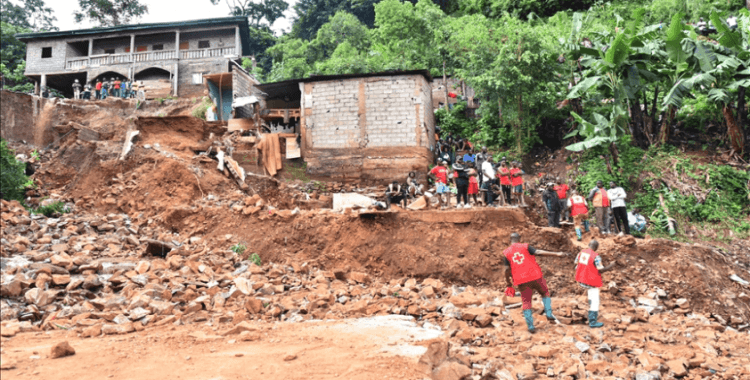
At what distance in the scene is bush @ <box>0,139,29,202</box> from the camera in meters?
13.2

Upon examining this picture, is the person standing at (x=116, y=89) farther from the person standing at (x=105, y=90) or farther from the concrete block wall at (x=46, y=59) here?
the concrete block wall at (x=46, y=59)

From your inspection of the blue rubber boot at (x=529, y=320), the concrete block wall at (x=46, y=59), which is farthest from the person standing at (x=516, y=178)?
the concrete block wall at (x=46, y=59)

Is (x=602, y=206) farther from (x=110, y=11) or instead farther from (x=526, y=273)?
(x=110, y=11)

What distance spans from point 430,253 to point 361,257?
167 centimetres

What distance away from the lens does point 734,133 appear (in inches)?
596

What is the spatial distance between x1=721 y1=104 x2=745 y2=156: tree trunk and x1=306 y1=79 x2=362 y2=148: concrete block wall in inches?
485

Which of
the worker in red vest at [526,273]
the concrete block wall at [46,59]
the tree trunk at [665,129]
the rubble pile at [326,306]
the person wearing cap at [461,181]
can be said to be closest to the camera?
the rubble pile at [326,306]

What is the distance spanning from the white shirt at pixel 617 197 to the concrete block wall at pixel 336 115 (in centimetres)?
958

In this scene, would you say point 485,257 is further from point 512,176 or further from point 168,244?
point 168,244

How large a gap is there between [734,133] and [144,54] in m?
29.1

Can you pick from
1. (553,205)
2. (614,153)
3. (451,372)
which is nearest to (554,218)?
(553,205)

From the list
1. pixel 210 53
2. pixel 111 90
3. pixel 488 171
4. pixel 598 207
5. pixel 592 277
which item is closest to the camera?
pixel 592 277

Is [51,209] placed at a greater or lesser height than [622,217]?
greater

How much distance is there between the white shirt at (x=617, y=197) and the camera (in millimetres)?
11406
